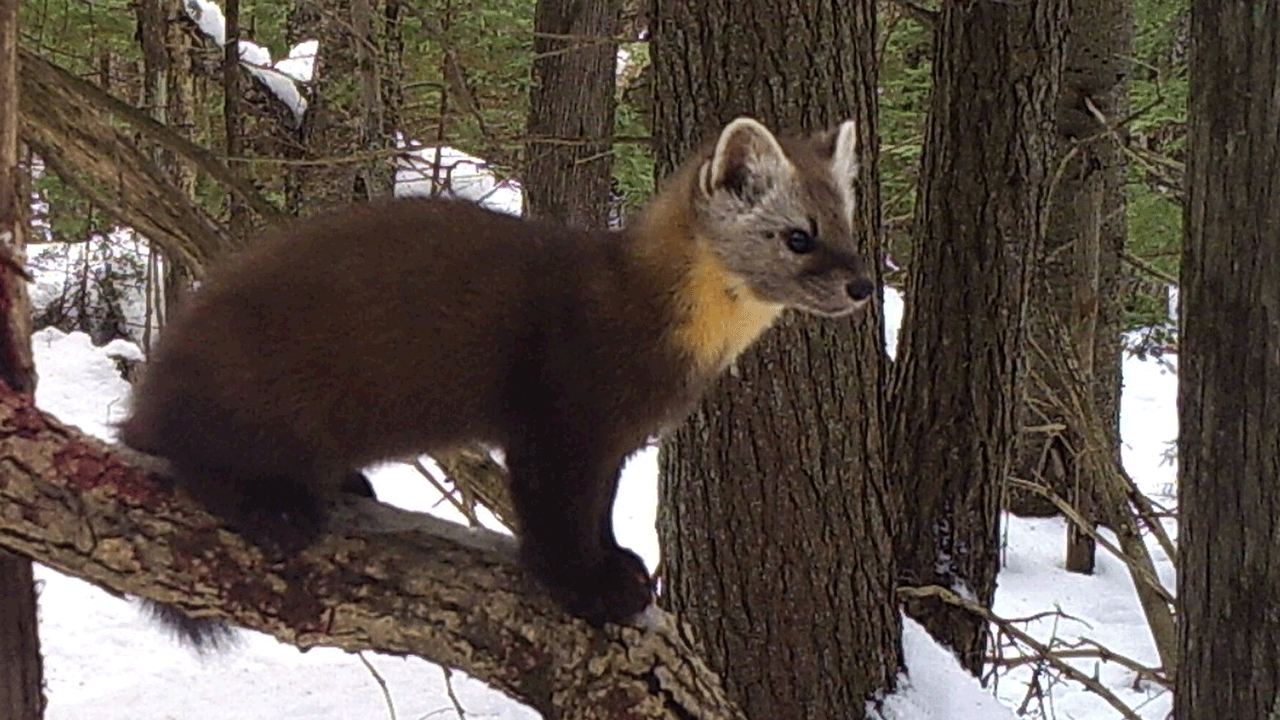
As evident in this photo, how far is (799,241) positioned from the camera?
2.89m

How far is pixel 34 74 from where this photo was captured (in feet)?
11.0

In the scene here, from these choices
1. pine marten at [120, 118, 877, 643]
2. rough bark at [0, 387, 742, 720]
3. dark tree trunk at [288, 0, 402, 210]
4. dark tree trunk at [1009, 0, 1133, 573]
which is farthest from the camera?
dark tree trunk at [288, 0, 402, 210]

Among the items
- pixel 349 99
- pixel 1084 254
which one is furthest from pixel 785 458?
pixel 349 99

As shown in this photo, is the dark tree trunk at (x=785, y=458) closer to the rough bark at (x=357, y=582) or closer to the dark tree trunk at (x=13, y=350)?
the rough bark at (x=357, y=582)

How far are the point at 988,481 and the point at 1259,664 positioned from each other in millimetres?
2464

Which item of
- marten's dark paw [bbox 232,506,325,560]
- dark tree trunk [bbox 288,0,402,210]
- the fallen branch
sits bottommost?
the fallen branch

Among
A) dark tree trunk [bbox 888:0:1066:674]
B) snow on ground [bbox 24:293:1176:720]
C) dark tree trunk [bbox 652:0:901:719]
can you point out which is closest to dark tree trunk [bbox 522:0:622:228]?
snow on ground [bbox 24:293:1176:720]

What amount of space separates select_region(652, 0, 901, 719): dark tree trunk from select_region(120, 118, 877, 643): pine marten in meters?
0.94

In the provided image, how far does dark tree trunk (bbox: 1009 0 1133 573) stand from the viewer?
703 centimetres

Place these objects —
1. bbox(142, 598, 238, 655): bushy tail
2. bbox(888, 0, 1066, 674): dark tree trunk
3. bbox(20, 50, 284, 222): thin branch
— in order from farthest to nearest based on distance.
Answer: bbox(888, 0, 1066, 674): dark tree trunk, bbox(20, 50, 284, 222): thin branch, bbox(142, 598, 238, 655): bushy tail

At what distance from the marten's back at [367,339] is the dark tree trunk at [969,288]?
97.0 inches

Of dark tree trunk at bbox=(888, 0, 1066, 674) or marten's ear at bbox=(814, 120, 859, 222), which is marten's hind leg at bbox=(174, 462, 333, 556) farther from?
dark tree trunk at bbox=(888, 0, 1066, 674)

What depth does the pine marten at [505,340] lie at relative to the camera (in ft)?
9.03

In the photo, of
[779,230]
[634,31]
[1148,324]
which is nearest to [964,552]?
[779,230]
